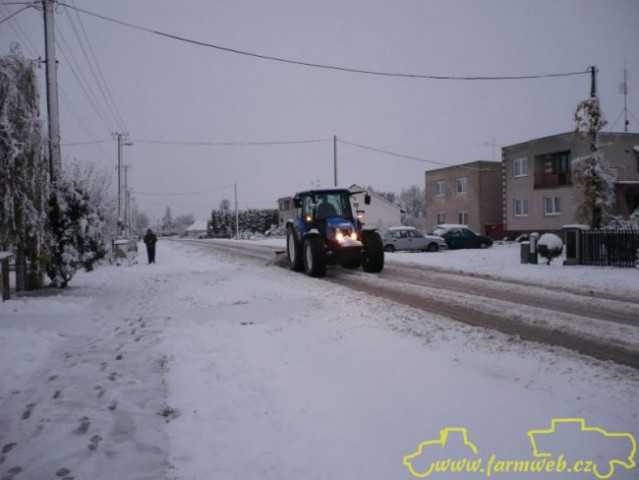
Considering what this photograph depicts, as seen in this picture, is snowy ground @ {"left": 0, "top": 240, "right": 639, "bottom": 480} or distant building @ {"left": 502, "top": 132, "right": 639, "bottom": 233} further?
distant building @ {"left": 502, "top": 132, "right": 639, "bottom": 233}

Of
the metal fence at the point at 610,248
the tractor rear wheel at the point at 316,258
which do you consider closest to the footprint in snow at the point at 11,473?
the tractor rear wheel at the point at 316,258

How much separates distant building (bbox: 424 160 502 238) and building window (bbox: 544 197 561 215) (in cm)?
512

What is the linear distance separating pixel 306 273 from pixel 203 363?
354 inches

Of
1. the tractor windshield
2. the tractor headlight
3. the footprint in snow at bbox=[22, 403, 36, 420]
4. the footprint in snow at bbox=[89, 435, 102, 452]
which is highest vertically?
the tractor windshield

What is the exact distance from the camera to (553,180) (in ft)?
Result: 105

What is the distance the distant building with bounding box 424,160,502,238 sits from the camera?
37.6m

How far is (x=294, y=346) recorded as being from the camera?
6129 mm

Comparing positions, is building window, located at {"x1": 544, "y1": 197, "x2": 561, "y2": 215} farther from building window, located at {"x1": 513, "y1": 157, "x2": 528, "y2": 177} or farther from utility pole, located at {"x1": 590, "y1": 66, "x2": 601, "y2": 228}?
utility pole, located at {"x1": 590, "y1": 66, "x2": 601, "y2": 228}

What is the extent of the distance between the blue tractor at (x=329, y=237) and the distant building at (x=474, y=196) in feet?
81.7

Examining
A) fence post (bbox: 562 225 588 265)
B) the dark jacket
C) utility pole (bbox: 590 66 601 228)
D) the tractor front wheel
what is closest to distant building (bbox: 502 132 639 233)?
utility pole (bbox: 590 66 601 228)

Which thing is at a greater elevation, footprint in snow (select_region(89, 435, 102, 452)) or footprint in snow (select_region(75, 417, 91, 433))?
footprint in snow (select_region(75, 417, 91, 433))

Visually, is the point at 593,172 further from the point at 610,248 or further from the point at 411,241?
the point at 411,241

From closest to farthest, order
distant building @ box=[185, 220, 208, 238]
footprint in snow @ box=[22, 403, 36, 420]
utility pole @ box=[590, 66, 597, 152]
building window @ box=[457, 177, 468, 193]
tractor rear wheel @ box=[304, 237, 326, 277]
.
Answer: footprint in snow @ box=[22, 403, 36, 420] < tractor rear wheel @ box=[304, 237, 326, 277] < utility pole @ box=[590, 66, 597, 152] < building window @ box=[457, 177, 468, 193] < distant building @ box=[185, 220, 208, 238]

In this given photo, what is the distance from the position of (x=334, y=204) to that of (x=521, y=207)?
78.8 ft
